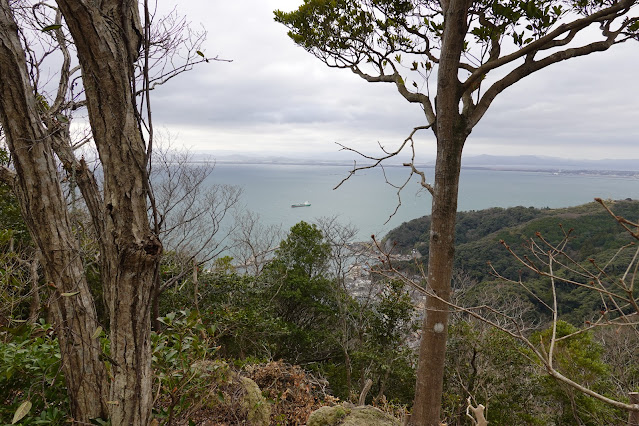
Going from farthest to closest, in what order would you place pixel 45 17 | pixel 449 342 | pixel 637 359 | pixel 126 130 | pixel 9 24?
pixel 637 359 < pixel 449 342 < pixel 45 17 < pixel 9 24 < pixel 126 130

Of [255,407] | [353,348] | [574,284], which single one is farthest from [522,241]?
[574,284]

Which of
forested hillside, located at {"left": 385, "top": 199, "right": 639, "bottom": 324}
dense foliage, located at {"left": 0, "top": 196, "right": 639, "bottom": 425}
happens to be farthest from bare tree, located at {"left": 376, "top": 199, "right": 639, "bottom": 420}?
forested hillside, located at {"left": 385, "top": 199, "right": 639, "bottom": 324}

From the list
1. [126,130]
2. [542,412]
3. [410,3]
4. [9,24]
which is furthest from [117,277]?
[542,412]

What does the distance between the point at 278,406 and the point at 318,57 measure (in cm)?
348

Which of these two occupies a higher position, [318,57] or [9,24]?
[318,57]

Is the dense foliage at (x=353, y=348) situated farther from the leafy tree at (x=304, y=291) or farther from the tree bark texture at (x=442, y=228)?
the tree bark texture at (x=442, y=228)

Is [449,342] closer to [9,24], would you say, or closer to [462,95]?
[462,95]

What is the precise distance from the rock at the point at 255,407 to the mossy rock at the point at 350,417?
0.41m

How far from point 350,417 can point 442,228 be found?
1496 mm

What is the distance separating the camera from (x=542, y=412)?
7.01 meters

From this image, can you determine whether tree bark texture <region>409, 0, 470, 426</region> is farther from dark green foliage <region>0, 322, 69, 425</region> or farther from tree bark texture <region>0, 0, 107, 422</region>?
dark green foliage <region>0, 322, 69, 425</region>

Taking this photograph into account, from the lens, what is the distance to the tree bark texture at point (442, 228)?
2549mm

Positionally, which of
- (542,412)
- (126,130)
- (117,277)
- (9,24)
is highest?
(9,24)

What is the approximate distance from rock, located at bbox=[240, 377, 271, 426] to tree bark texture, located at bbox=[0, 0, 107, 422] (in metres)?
1.43
